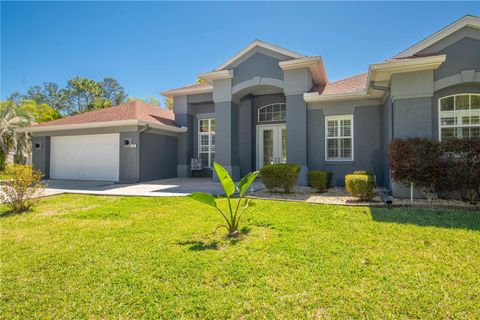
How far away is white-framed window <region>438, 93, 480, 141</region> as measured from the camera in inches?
323

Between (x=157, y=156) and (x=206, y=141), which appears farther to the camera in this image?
(x=206, y=141)

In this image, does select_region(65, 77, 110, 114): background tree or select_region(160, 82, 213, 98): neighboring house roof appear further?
select_region(65, 77, 110, 114): background tree

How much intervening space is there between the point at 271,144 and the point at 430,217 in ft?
31.3

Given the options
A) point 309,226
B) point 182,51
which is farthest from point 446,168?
point 182,51

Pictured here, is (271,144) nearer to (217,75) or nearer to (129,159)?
(217,75)

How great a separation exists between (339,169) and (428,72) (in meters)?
5.02

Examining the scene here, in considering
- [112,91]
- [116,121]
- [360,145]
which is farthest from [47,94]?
[360,145]

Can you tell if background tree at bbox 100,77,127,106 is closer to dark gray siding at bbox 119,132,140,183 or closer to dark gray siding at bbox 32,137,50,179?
dark gray siding at bbox 32,137,50,179

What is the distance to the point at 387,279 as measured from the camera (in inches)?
128

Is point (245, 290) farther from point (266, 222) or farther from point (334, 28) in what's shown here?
point (334, 28)

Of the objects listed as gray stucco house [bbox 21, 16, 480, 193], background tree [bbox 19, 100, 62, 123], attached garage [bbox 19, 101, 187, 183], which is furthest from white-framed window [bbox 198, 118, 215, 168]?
background tree [bbox 19, 100, 62, 123]

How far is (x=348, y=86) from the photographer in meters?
12.5

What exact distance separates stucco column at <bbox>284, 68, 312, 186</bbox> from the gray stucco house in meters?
0.05

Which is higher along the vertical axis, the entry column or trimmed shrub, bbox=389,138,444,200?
the entry column
